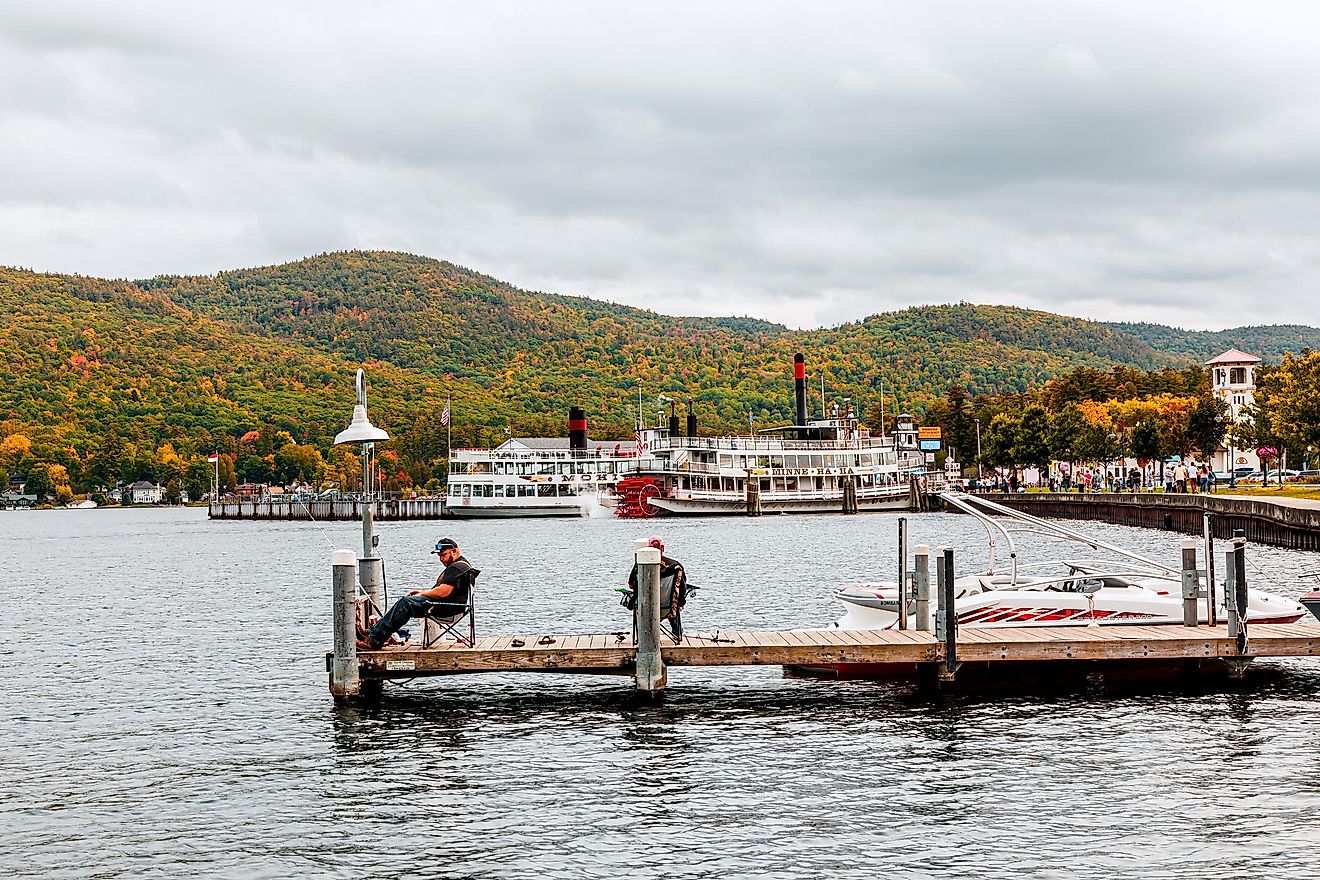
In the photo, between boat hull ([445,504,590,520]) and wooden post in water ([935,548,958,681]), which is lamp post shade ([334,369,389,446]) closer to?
wooden post in water ([935,548,958,681])

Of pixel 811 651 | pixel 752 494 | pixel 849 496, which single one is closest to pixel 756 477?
pixel 752 494

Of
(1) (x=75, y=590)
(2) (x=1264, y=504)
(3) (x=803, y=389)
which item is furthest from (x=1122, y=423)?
(1) (x=75, y=590)

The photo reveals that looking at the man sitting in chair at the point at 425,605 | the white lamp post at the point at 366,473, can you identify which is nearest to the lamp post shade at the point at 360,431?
the white lamp post at the point at 366,473

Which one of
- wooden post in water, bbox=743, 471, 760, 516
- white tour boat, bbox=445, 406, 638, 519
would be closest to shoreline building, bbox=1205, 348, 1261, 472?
→ wooden post in water, bbox=743, 471, 760, 516

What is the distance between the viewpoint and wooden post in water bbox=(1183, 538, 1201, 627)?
23.9 metres

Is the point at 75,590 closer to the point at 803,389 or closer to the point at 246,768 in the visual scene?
the point at 246,768

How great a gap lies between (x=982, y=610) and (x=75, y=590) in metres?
43.3

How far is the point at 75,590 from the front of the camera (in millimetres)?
56781

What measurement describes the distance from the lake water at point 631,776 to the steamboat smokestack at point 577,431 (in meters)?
115

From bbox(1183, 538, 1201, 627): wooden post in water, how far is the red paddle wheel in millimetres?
114972

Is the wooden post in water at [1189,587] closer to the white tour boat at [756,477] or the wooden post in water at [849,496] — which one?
the white tour boat at [756,477]

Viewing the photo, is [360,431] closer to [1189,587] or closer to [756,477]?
[1189,587]

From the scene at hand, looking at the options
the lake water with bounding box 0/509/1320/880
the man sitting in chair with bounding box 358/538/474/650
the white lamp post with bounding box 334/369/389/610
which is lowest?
the lake water with bounding box 0/509/1320/880

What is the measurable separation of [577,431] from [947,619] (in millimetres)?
130402
